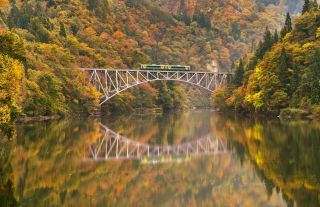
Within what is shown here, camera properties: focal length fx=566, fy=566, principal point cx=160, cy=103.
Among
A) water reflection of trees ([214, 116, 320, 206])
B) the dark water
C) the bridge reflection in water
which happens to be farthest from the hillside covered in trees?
the dark water

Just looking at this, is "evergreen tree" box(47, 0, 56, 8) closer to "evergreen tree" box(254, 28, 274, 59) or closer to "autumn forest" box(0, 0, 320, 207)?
"autumn forest" box(0, 0, 320, 207)

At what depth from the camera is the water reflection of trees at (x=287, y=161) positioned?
18.8m

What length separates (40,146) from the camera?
116 feet

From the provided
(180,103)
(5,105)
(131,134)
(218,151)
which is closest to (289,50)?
(131,134)

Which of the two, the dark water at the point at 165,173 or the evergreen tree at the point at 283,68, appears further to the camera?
the evergreen tree at the point at 283,68

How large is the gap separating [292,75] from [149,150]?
36.1m

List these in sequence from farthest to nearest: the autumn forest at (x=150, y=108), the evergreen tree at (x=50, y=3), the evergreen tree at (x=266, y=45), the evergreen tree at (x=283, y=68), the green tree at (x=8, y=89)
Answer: the evergreen tree at (x=50, y=3)
the evergreen tree at (x=266, y=45)
the evergreen tree at (x=283, y=68)
the green tree at (x=8, y=89)
the autumn forest at (x=150, y=108)

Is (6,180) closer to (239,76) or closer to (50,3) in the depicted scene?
(239,76)

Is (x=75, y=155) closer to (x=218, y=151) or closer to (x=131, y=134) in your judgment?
(x=218, y=151)

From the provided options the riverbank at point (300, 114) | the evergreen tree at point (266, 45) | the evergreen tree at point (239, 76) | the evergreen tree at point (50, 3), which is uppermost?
the evergreen tree at point (50, 3)

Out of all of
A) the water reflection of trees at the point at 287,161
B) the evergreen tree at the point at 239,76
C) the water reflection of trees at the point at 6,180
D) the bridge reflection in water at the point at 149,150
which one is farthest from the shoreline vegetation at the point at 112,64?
the water reflection of trees at the point at 287,161

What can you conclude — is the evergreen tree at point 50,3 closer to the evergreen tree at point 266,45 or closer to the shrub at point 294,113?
the evergreen tree at point 266,45

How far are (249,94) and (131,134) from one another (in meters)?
30.2

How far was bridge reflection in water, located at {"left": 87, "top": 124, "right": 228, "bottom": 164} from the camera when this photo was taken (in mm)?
32281
